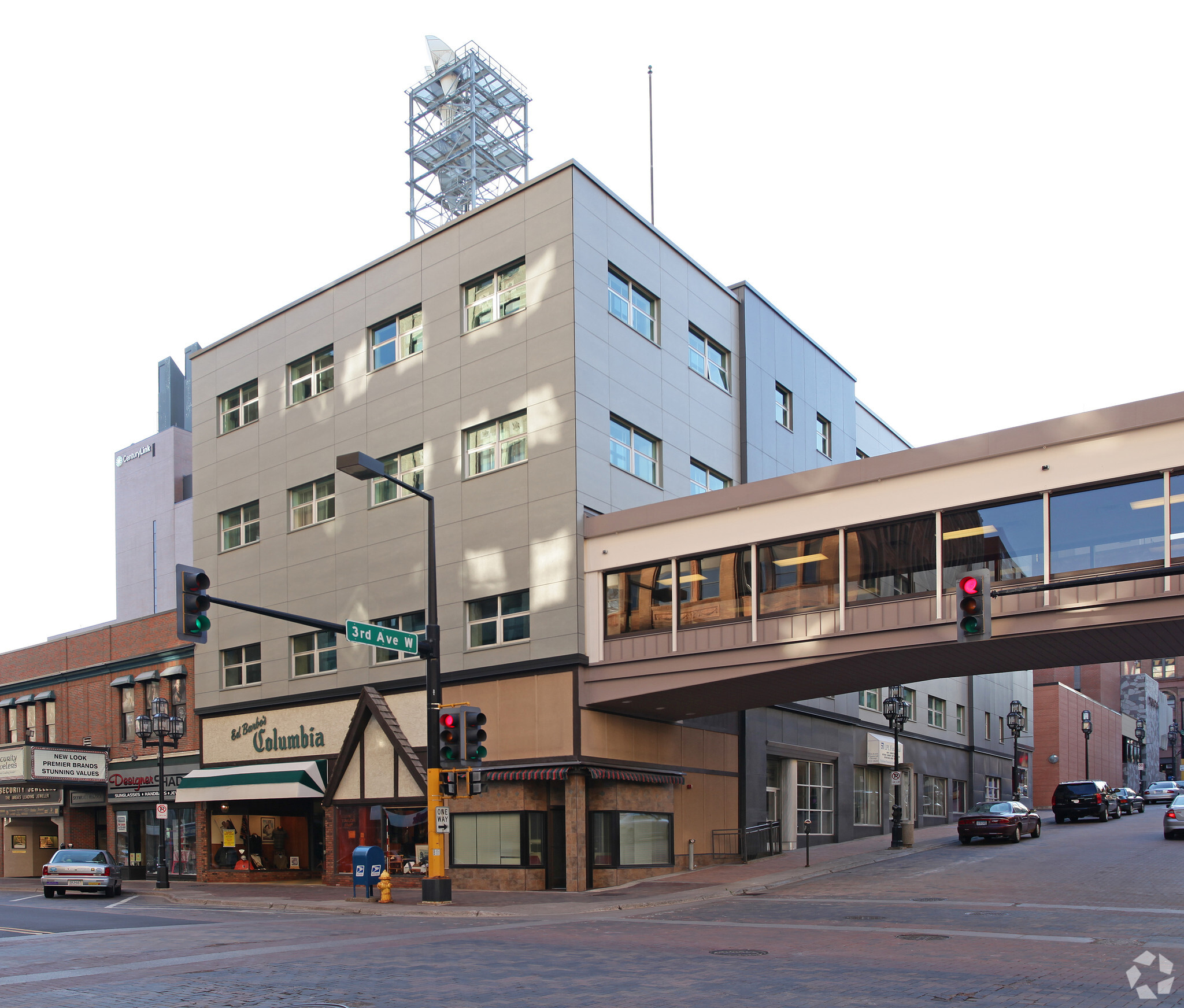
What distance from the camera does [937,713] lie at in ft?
175

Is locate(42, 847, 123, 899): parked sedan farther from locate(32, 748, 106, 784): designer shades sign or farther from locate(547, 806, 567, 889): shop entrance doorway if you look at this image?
locate(547, 806, 567, 889): shop entrance doorway

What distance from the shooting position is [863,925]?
18.0 metres

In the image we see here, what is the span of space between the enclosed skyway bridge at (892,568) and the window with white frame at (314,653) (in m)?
9.84

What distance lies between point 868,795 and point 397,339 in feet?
85.7

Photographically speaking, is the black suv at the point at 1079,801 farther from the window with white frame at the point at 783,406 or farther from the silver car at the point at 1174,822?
the window with white frame at the point at 783,406

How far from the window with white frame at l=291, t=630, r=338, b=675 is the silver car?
86.0 ft

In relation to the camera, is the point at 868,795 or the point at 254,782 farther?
the point at 868,795

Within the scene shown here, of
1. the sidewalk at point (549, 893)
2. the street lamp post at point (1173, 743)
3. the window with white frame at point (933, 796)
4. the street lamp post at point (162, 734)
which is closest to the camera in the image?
the sidewalk at point (549, 893)

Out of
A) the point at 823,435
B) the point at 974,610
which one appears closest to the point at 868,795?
the point at 823,435

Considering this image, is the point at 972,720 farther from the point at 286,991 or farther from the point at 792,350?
the point at 286,991

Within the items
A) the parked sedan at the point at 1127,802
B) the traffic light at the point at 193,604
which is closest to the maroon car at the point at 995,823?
the parked sedan at the point at 1127,802

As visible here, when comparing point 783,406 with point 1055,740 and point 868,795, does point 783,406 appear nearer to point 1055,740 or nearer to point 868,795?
point 868,795

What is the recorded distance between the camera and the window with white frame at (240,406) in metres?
39.2

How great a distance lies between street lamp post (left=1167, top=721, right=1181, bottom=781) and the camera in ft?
435
